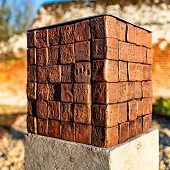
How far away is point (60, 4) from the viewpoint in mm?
7766

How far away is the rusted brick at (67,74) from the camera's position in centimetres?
157

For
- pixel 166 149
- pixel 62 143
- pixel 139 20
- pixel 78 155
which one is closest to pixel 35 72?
pixel 62 143

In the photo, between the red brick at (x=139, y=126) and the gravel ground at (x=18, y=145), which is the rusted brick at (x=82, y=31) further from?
the gravel ground at (x=18, y=145)

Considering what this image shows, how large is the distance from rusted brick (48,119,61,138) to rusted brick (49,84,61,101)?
153 millimetres

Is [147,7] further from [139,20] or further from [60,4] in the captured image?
[60,4]

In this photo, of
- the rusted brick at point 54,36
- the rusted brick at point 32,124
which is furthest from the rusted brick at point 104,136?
the rusted brick at point 54,36

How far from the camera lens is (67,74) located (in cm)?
159

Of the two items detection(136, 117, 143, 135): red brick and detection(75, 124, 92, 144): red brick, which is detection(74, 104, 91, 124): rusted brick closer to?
detection(75, 124, 92, 144): red brick

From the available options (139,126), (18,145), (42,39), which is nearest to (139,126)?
(139,126)

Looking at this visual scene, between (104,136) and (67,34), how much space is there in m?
0.67

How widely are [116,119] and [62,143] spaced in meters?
0.38

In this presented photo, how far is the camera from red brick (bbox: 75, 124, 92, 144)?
1.50 m

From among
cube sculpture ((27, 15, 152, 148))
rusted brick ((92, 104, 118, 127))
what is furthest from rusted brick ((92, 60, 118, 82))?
rusted brick ((92, 104, 118, 127))

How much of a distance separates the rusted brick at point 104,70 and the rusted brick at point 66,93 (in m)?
0.19
